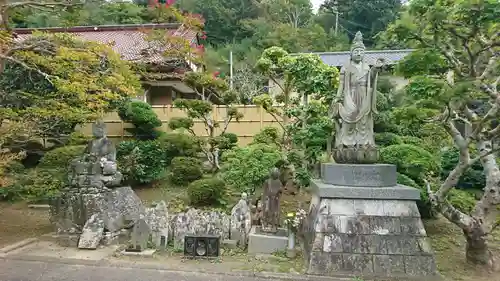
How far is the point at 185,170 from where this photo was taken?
13.1 metres

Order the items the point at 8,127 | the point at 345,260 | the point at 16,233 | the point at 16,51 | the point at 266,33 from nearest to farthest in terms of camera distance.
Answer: the point at 345,260 < the point at 16,51 < the point at 8,127 < the point at 16,233 < the point at 266,33

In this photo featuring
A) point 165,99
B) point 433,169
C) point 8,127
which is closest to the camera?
point 8,127

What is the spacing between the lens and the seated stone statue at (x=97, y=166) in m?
→ 8.35

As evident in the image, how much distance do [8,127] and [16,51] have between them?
1.79 meters

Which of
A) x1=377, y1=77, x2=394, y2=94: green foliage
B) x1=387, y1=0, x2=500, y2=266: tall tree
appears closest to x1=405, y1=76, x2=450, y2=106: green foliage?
x1=387, y1=0, x2=500, y2=266: tall tree

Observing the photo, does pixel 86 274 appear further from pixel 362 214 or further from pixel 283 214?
pixel 283 214

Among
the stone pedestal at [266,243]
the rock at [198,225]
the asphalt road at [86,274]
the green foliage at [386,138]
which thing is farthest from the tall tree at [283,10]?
the asphalt road at [86,274]

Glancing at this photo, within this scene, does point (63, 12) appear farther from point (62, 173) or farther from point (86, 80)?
point (62, 173)

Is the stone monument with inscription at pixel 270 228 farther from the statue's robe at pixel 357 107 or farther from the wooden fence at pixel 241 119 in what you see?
the wooden fence at pixel 241 119

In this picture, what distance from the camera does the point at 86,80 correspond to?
309 inches

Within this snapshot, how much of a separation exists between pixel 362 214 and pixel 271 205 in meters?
2.09

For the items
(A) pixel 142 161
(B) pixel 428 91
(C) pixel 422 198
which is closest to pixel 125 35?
(A) pixel 142 161

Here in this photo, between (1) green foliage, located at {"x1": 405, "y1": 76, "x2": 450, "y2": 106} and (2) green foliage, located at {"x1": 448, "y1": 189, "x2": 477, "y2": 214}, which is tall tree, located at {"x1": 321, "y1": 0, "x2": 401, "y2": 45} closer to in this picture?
(2) green foliage, located at {"x1": 448, "y1": 189, "x2": 477, "y2": 214}

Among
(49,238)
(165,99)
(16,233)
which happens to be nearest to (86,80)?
(49,238)
